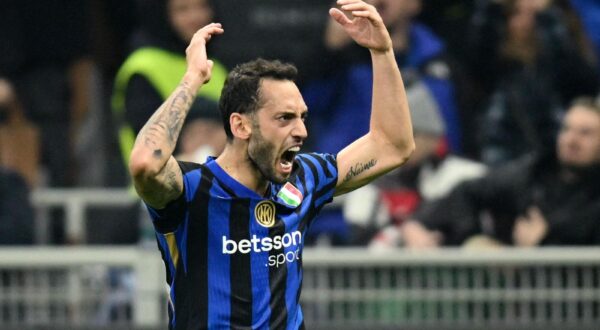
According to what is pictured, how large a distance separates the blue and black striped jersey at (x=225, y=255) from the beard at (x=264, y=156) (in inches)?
5.5

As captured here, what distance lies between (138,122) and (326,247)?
1458 millimetres

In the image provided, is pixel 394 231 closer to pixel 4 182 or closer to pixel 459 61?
pixel 459 61

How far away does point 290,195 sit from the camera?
5910 millimetres

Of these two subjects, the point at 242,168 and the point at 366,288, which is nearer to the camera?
the point at 242,168

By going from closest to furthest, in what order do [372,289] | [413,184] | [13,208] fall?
[372,289]
[413,184]
[13,208]

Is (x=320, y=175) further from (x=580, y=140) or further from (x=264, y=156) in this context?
(x=580, y=140)

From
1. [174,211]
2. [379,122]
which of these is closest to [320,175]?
[379,122]

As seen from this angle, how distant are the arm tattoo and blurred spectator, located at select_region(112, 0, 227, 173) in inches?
120

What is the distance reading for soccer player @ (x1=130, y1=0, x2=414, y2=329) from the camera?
561 centimetres

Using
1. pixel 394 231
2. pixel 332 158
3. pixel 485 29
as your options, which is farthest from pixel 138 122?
pixel 332 158

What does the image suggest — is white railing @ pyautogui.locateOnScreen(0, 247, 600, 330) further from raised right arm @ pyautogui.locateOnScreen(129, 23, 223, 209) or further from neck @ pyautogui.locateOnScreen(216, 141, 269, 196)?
raised right arm @ pyautogui.locateOnScreen(129, 23, 223, 209)

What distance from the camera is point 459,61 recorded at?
1002 cm

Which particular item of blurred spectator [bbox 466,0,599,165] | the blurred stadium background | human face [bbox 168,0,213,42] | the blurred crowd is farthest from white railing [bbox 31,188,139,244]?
blurred spectator [bbox 466,0,599,165]

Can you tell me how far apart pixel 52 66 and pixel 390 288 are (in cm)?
372
